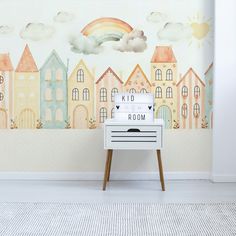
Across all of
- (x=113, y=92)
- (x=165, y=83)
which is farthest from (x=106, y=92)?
(x=165, y=83)

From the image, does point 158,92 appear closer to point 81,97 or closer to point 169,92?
point 169,92

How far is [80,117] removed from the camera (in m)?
4.23

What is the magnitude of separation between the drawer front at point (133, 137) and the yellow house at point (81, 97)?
551mm

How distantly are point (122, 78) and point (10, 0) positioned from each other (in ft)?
4.03

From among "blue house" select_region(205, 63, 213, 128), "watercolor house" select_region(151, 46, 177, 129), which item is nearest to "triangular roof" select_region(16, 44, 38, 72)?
"watercolor house" select_region(151, 46, 177, 129)

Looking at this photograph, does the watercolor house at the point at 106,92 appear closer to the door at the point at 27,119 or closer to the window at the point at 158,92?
the window at the point at 158,92

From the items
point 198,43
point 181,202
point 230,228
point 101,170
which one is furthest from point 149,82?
point 230,228

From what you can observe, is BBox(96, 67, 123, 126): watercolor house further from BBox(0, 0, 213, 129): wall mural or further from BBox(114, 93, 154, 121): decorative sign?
BBox(114, 93, 154, 121): decorative sign

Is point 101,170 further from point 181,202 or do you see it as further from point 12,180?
point 181,202

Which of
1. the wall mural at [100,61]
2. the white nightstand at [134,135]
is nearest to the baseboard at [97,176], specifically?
the wall mural at [100,61]

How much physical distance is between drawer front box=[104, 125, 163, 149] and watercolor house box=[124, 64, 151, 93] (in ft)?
1.91

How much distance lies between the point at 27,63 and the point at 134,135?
1.24m

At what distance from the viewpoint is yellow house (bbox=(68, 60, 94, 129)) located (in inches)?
166

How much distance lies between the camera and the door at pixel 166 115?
423 centimetres
